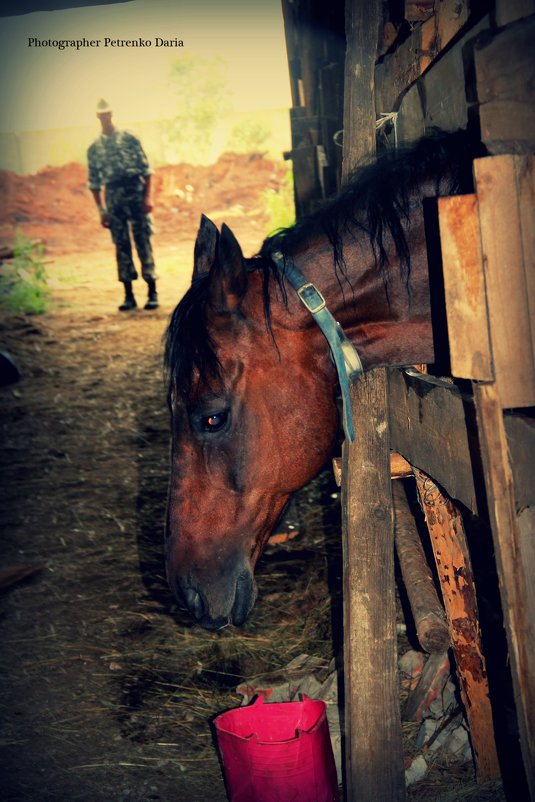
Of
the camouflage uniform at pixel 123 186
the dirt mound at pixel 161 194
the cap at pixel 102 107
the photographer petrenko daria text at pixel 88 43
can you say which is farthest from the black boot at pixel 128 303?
the dirt mound at pixel 161 194

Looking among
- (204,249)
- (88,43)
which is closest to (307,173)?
(88,43)

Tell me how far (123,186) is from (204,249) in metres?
9.65

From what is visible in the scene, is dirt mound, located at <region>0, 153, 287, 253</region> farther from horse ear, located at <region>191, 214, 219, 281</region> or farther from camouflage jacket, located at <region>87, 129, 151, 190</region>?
horse ear, located at <region>191, 214, 219, 281</region>

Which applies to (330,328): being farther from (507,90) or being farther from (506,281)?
(507,90)

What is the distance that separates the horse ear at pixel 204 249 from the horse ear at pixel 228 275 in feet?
0.67

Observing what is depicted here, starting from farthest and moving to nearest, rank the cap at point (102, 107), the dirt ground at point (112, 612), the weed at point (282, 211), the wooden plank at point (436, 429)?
the weed at point (282, 211) → the cap at point (102, 107) → the dirt ground at point (112, 612) → the wooden plank at point (436, 429)

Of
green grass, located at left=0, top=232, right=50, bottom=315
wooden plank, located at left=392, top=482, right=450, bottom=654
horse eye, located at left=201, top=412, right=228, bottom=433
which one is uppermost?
green grass, located at left=0, top=232, right=50, bottom=315

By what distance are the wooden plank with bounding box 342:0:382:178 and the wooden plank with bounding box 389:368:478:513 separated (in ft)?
2.25

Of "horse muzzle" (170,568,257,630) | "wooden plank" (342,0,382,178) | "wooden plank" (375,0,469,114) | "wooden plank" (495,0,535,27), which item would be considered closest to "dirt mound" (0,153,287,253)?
"wooden plank" (375,0,469,114)

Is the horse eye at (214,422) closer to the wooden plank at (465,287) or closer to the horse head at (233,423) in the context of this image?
the horse head at (233,423)

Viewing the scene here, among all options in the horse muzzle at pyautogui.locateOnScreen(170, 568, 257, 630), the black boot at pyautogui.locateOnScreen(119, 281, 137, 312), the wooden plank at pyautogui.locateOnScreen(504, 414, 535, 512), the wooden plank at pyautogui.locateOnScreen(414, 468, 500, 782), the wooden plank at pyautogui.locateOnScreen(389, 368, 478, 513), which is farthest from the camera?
the black boot at pyautogui.locateOnScreen(119, 281, 137, 312)

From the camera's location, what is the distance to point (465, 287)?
4.20ft

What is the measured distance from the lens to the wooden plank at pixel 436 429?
162cm

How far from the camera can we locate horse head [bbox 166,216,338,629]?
1878 millimetres
